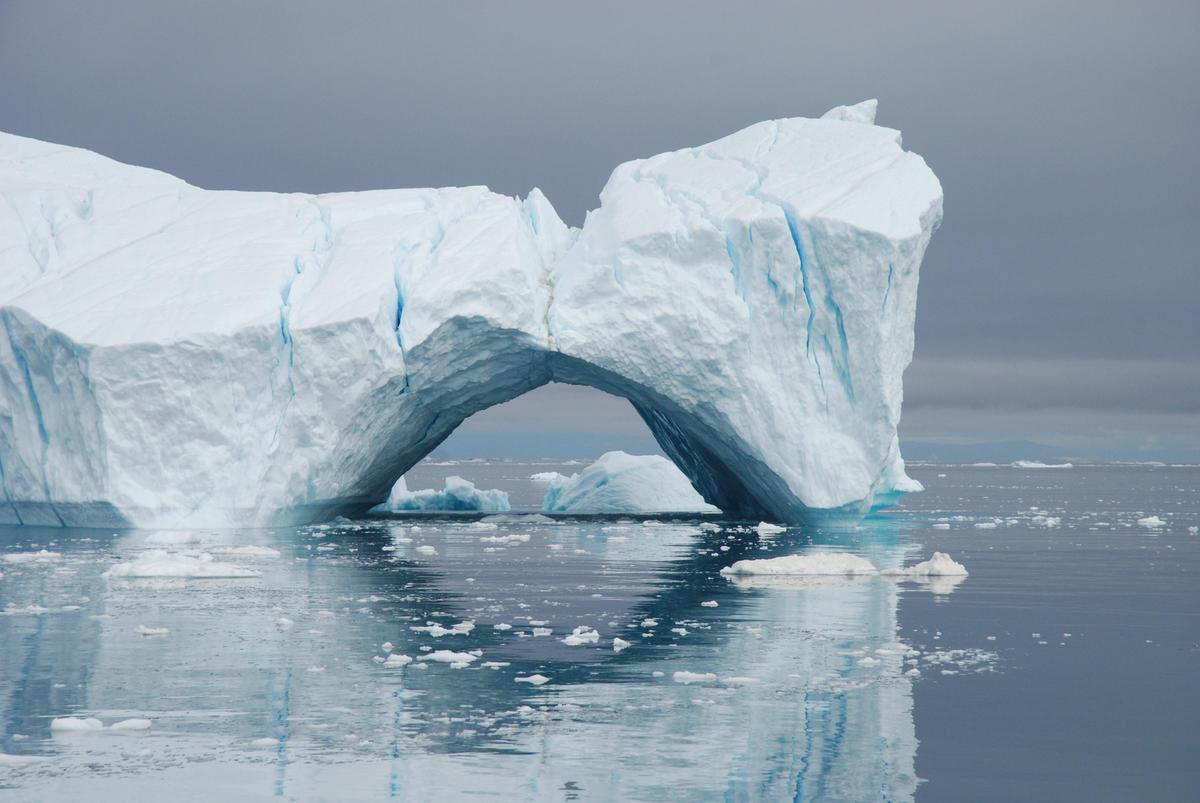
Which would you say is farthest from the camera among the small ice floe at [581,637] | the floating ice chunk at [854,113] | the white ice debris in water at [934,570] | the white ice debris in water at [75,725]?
the floating ice chunk at [854,113]

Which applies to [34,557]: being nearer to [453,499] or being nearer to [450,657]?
[450,657]

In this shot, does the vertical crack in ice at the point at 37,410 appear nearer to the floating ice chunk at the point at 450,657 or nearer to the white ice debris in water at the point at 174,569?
the white ice debris in water at the point at 174,569

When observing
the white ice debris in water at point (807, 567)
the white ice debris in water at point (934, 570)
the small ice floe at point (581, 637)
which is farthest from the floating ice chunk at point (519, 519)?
the small ice floe at point (581, 637)

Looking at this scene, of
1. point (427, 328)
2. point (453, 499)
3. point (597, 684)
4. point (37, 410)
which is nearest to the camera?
point (597, 684)

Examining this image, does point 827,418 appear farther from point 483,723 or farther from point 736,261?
point 483,723

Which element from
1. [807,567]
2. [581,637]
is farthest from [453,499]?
[581,637]

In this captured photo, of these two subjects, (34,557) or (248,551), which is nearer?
(34,557)

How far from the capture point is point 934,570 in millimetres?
13203

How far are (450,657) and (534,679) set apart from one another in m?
0.89

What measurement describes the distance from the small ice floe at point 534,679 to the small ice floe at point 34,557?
27.9 feet

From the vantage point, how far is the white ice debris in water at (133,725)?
6125 mm

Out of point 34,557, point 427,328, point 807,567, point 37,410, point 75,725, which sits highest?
point 427,328

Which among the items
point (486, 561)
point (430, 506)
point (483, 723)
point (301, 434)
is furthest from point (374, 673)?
point (430, 506)

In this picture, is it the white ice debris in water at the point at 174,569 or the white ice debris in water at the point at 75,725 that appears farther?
the white ice debris in water at the point at 174,569
